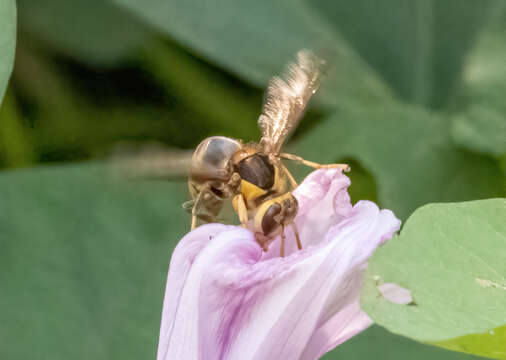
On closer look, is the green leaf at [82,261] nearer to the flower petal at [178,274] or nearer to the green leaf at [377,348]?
the green leaf at [377,348]

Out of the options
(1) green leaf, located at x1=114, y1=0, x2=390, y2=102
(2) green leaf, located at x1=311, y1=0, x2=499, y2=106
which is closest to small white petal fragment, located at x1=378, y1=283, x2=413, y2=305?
(1) green leaf, located at x1=114, y1=0, x2=390, y2=102

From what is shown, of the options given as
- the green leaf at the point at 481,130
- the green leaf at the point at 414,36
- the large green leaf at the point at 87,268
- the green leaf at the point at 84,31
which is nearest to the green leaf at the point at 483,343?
the large green leaf at the point at 87,268

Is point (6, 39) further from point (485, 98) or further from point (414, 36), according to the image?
point (414, 36)

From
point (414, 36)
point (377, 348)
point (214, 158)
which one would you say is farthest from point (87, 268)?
point (414, 36)

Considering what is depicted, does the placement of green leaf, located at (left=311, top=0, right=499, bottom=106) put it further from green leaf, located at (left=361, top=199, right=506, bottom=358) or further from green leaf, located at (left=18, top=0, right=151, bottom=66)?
green leaf, located at (left=361, top=199, right=506, bottom=358)

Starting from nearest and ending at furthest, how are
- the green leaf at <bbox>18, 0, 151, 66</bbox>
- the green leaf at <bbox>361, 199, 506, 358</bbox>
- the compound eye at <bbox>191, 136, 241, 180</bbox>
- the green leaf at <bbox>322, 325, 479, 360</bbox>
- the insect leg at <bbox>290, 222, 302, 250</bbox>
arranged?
the green leaf at <bbox>361, 199, 506, 358</bbox> → the insect leg at <bbox>290, 222, 302, 250</bbox> → the compound eye at <bbox>191, 136, 241, 180</bbox> → the green leaf at <bbox>322, 325, 479, 360</bbox> → the green leaf at <bbox>18, 0, 151, 66</bbox>

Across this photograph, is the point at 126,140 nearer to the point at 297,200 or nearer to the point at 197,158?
the point at 197,158

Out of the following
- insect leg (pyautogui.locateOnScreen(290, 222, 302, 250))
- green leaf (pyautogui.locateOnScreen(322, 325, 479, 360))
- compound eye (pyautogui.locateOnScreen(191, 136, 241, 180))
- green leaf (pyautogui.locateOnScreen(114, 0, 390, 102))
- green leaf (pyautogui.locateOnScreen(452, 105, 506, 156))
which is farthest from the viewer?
green leaf (pyautogui.locateOnScreen(114, 0, 390, 102))
